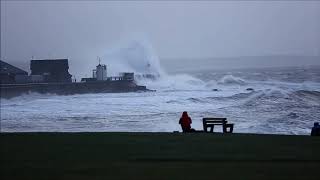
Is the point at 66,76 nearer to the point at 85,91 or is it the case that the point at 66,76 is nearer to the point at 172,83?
the point at 85,91

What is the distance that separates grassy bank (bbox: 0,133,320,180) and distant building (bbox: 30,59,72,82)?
31.0m

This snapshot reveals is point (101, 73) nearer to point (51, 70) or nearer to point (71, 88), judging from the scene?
point (71, 88)

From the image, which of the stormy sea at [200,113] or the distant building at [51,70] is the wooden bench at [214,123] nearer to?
the stormy sea at [200,113]

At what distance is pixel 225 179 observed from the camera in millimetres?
5426

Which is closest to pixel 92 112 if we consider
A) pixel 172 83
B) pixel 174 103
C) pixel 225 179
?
pixel 174 103

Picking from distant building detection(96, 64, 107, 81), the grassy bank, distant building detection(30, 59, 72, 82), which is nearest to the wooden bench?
the grassy bank

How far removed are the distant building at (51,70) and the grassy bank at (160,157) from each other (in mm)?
31014

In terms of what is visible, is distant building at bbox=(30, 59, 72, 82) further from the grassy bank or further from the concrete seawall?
the grassy bank

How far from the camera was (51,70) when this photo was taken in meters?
40.4

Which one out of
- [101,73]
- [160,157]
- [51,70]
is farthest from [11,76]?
[160,157]

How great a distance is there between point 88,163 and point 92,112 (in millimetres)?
17222

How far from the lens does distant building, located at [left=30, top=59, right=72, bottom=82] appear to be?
40.1m

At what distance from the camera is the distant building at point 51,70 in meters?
40.1

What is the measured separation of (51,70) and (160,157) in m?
34.7
